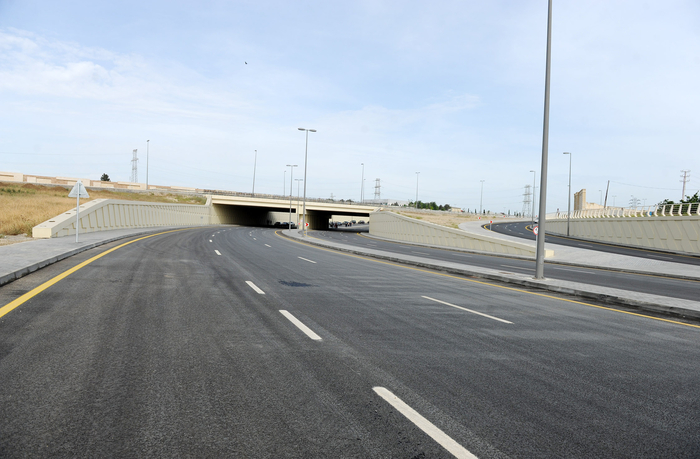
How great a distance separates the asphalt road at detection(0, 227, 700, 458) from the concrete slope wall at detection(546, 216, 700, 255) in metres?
32.2

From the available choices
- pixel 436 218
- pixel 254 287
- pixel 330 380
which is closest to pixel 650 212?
pixel 436 218

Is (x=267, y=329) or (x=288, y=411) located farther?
(x=267, y=329)

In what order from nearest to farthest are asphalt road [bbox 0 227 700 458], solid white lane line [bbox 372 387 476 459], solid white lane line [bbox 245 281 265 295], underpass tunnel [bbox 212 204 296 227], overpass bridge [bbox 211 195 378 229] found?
1. solid white lane line [bbox 372 387 476 459]
2. asphalt road [bbox 0 227 700 458]
3. solid white lane line [bbox 245 281 265 295]
4. overpass bridge [bbox 211 195 378 229]
5. underpass tunnel [bbox 212 204 296 227]

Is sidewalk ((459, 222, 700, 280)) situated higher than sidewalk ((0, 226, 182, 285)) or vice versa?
sidewalk ((0, 226, 182, 285))

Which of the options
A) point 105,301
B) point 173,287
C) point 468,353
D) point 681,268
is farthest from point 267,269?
point 681,268

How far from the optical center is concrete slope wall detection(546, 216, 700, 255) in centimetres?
3406

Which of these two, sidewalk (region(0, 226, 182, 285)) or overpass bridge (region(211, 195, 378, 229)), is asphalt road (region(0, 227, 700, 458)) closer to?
sidewalk (region(0, 226, 182, 285))

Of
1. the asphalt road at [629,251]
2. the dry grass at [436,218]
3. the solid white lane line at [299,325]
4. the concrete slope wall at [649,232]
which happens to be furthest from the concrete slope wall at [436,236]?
the solid white lane line at [299,325]

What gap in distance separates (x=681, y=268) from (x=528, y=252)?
9.63 meters

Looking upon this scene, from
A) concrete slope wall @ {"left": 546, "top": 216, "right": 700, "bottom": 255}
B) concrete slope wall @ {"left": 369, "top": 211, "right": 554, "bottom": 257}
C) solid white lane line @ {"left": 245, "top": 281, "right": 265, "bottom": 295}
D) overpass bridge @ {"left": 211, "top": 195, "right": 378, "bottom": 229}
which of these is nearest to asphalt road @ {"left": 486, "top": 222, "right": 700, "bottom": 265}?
concrete slope wall @ {"left": 546, "top": 216, "right": 700, "bottom": 255}

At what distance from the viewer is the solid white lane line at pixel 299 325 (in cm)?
634

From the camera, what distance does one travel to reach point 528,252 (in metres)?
31.0

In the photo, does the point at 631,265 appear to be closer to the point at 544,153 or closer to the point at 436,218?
the point at 544,153

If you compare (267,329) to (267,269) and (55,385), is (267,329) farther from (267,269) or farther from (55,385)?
(267,269)
